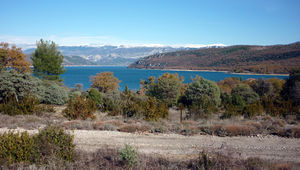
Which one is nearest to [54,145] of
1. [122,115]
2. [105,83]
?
[122,115]

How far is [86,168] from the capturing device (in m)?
5.38

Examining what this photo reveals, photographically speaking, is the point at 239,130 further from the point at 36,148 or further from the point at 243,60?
the point at 243,60

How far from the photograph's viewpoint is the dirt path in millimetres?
7156

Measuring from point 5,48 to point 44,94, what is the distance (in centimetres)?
1324

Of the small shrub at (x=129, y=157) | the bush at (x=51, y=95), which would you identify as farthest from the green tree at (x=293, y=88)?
the small shrub at (x=129, y=157)

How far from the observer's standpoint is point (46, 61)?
94.9ft

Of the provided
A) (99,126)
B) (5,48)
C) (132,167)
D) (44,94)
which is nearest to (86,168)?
(132,167)

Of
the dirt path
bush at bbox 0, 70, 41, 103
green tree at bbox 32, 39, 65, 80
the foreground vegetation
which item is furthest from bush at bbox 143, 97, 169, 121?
green tree at bbox 32, 39, 65, 80

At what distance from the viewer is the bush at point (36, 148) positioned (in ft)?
18.3

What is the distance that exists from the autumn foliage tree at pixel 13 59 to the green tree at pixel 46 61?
1.39 metres

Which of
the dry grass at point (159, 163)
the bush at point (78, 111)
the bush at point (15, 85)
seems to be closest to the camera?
the dry grass at point (159, 163)

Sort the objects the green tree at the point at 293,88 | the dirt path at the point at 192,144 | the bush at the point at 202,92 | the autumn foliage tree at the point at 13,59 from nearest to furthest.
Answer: the dirt path at the point at 192,144
the bush at the point at 202,92
the green tree at the point at 293,88
the autumn foliage tree at the point at 13,59

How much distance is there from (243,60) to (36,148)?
13733 cm

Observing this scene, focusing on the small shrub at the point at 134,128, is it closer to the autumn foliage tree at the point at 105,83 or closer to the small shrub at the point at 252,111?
the small shrub at the point at 252,111
